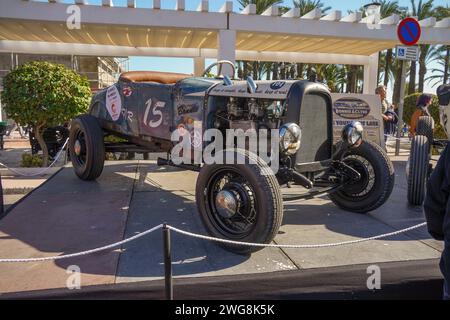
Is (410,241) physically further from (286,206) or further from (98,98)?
(98,98)

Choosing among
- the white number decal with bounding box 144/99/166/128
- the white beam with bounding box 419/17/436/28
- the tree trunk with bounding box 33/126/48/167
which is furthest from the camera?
the white beam with bounding box 419/17/436/28

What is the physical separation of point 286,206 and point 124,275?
2.48 meters

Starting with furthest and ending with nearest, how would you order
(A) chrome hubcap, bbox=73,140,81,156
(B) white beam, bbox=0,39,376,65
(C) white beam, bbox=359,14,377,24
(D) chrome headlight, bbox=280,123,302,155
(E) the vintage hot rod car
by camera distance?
(B) white beam, bbox=0,39,376,65 < (C) white beam, bbox=359,14,377,24 < (A) chrome hubcap, bbox=73,140,81,156 < (D) chrome headlight, bbox=280,123,302,155 < (E) the vintage hot rod car

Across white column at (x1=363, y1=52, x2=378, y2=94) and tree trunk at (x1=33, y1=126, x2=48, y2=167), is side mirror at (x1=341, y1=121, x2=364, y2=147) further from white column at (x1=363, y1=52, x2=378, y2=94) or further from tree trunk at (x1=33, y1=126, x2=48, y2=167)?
white column at (x1=363, y1=52, x2=378, y2=94)

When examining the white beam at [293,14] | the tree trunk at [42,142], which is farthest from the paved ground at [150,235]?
the white beam at [293,14]

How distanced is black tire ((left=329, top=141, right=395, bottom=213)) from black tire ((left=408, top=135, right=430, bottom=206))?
1.41ft

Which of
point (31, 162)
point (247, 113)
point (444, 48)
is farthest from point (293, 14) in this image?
point (444, 48)

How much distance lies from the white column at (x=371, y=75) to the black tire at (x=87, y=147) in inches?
407

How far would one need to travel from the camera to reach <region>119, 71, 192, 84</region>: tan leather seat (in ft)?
18.7

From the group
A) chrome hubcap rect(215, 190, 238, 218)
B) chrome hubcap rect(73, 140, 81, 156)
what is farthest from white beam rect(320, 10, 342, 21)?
chrome hubcap rect(215, 190, 238, 218)

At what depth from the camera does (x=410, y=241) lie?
146 inches

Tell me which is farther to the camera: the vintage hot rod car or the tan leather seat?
the tan leather seat

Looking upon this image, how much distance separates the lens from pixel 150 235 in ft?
12.3

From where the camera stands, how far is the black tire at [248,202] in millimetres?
3152
